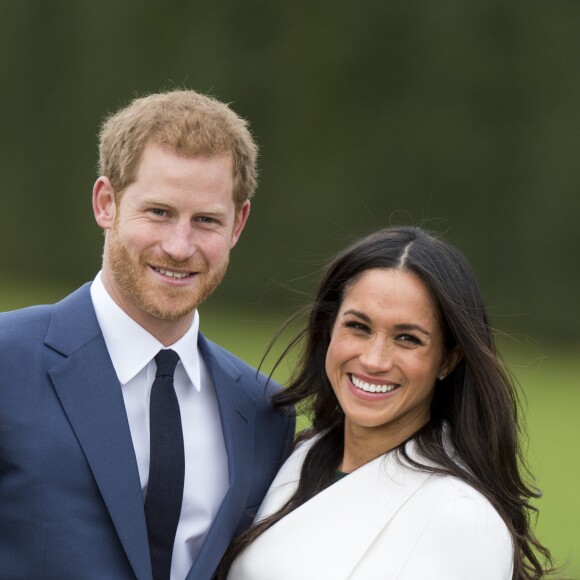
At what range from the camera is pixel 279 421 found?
3.85 metres

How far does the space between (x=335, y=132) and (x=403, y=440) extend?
32.8 ft

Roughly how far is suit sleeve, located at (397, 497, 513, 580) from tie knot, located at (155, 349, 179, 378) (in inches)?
31.0

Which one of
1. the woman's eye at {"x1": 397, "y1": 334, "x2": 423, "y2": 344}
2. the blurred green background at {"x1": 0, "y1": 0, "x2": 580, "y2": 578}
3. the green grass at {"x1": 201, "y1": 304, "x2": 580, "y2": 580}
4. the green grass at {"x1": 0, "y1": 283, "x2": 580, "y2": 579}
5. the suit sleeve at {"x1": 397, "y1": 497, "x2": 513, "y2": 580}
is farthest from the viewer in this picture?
the blurred green background at {"x1": 0, "y1": 0, "x2": 580, "y2": 578}

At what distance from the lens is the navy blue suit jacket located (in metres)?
3.05

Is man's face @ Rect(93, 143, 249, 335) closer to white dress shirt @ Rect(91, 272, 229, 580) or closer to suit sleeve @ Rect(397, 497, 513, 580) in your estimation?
white dress shirt @ Rect(91, 272, 229, 580)

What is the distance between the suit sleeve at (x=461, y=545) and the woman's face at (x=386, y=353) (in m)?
0.37

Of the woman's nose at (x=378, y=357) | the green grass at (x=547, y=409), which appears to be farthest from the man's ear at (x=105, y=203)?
the green grass at (x=547, y=409)

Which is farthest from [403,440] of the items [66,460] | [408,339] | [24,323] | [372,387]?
[24,323]

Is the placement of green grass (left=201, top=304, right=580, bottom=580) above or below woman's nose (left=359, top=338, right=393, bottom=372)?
below

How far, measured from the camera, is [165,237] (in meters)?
3.37

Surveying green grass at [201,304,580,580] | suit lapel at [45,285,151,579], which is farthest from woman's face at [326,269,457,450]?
green grass at [201,304,580,580]

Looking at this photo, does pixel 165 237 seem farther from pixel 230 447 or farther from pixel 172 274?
pixel 230 447

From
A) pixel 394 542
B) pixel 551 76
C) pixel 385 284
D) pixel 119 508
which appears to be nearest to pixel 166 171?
pixel 385 284

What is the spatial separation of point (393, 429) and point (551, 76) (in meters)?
9.74
